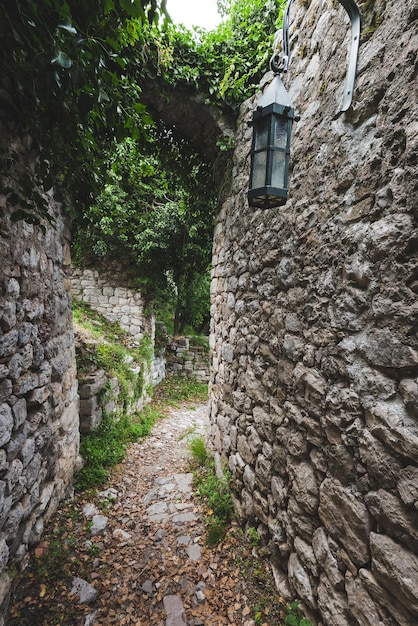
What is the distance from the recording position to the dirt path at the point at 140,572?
197cm

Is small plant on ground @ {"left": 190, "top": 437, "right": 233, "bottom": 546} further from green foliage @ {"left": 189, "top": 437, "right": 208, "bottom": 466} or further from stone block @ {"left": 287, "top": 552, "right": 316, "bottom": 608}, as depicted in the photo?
stone block @ {"left": 287, "top": 552, "right": 316, "bottom": 608}

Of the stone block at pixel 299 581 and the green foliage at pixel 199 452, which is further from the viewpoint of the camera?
the green foliage at pixel 199 452

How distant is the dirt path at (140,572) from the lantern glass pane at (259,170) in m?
2.71

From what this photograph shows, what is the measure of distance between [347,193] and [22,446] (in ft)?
8.53

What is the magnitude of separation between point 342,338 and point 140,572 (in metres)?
2.41

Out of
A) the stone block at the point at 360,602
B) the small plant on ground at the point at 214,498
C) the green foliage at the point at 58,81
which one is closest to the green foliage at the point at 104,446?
the small plant on ground at the point at 214,498

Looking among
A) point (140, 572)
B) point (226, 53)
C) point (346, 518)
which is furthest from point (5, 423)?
point (226, 53)

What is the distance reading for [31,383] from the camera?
2.16 meters

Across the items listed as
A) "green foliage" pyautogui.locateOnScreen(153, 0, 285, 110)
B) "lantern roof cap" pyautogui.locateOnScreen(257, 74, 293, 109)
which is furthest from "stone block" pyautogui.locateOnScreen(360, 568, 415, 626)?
"green foliage" pyautogui.locateOnScreen(153, 0, 285, 110)

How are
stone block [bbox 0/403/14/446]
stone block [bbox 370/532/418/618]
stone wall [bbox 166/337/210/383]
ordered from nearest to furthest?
stone block [bbox 370/532/418/618]
stone block [bbox 0/403/14/446]
stone wall [bbox 166/337/210/383]

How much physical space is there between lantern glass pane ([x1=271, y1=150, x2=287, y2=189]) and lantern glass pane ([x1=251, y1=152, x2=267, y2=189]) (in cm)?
5

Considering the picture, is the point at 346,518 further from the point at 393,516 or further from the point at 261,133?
the point at 261,133

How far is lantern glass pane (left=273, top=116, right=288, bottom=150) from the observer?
1.63 meters

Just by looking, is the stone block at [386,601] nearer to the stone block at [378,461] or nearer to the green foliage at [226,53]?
the stone block at [378,461]
